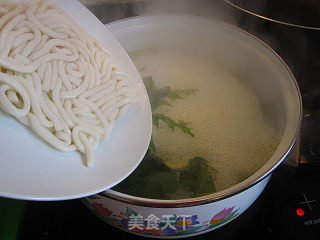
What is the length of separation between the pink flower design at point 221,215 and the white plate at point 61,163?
0.96 feet

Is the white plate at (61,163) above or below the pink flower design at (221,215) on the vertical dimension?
above

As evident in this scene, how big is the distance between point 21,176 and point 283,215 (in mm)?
841

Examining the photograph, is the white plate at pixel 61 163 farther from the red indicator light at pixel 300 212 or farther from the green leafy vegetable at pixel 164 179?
the red indicator light at pixel 300 212

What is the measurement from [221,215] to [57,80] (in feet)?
2.11

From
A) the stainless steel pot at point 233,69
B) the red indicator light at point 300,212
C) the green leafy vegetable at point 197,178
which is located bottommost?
the red indicator light at point 300,212

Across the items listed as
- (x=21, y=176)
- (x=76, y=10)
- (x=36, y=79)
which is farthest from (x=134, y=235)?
(x=76, y=10)

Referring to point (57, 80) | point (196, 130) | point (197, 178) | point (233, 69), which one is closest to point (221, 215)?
point (197, 178)

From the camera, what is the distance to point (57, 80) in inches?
35.7

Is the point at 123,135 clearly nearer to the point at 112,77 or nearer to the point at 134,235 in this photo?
the point at 112,77

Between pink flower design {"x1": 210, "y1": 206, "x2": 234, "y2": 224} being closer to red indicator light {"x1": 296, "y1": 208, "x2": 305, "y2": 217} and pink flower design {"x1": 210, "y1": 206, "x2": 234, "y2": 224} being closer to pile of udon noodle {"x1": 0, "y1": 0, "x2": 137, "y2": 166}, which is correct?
red indicator light {"x1": 296, "y1": 208, "x2": 305, "y2": 217}

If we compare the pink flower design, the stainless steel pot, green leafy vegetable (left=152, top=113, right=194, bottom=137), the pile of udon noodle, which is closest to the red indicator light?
the stainless steel pot

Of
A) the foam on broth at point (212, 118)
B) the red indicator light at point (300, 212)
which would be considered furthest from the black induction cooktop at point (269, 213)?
the foam on broth at point (212, 118)

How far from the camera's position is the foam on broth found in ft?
3.97

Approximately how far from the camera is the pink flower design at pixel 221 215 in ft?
3.01
